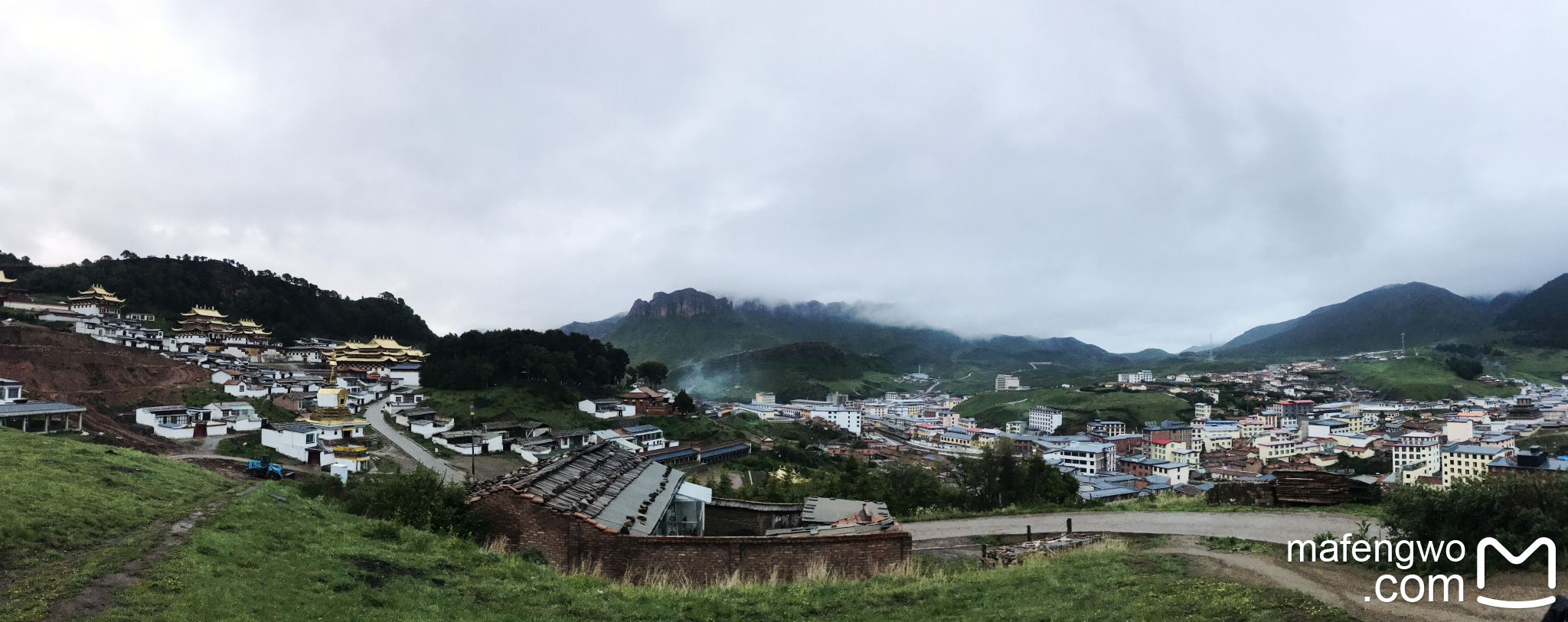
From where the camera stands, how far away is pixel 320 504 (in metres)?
14.3

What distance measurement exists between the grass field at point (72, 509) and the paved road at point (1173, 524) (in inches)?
577

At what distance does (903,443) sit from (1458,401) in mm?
91531

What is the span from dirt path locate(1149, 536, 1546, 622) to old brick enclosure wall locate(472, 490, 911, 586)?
4785 millimetres

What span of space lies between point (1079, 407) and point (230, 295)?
12759 centimetres

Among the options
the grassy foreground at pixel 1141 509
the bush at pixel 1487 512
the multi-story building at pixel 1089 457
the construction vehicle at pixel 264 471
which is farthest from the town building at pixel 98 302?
the multi-story building at pixel 1089 457

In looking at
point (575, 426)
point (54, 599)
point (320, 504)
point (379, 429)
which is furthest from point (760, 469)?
point (54, 599)

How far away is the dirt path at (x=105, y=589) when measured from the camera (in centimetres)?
620

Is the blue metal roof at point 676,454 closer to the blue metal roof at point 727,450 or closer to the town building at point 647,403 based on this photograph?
the blue metal roof at point 727,450

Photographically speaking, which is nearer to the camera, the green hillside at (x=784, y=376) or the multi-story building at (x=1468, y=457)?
the multi-story building at (x=1468, y=457)

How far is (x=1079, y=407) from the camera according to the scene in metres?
116

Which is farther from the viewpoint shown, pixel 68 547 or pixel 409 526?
pixel 409 526

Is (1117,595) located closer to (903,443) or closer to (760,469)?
(760,469)

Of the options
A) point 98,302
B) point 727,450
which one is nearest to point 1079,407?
point 727,450

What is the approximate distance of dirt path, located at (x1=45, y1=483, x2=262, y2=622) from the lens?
6195mm
